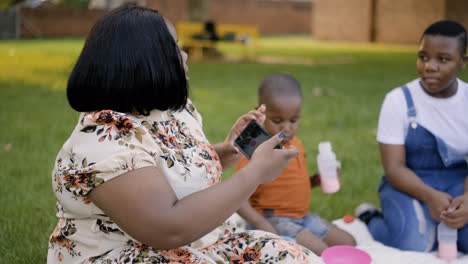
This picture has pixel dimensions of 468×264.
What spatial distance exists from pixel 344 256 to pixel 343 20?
22.7 m

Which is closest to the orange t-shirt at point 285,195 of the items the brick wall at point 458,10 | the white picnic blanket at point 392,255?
the white picnic blanket at point 392,255

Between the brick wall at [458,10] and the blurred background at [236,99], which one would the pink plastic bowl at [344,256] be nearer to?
the blurred background at [236,99]

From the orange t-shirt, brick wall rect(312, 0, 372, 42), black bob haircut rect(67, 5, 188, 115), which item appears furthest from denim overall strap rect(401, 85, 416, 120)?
brick wall rect(312, 0, 372, 42)

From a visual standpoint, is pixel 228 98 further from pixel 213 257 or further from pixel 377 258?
pixel 213 257

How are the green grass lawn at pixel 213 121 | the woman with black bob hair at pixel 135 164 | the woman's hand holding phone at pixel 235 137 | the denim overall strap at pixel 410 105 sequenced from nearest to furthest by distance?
the woman with black bob hair at pixel 135 164 < the woman's hand holding phone at pixel 235 137 < the denim overall strap at pixel 410 105 < the green grass lawn at pixel 213 121

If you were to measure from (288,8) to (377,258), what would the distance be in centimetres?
3370

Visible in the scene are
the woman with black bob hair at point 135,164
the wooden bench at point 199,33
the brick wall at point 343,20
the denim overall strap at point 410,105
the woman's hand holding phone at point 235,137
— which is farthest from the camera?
the brick wall at point 343,20

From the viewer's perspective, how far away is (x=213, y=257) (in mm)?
1614

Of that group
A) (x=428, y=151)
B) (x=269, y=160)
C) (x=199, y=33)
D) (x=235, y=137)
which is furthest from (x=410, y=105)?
(x=199, y=33)


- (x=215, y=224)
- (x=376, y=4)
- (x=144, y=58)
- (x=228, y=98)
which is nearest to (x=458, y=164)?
(x=215, y=224)

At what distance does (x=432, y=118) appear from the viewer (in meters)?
2.64

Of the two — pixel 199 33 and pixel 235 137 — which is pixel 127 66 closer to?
pixel 235 137

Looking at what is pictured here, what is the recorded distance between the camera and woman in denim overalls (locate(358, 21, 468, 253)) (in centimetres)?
255

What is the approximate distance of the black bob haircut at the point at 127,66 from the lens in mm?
1357
